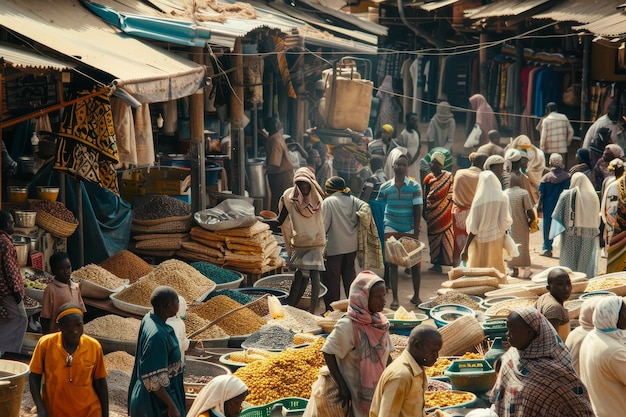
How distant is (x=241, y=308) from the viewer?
10.8 meters

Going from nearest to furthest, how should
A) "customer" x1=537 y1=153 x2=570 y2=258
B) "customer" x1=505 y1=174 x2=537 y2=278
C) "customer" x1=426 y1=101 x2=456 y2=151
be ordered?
"customer" x1=505 y1=174 x2=537 y2=278 → "customer" x1=537 y1=153 x2=570 y2=258 → "customer" x1=426 y1=101 x2=456 y2=151

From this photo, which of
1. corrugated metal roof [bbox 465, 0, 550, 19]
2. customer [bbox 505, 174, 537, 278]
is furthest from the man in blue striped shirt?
corrugated metal roof [bbox 465, 0, 550, 19]

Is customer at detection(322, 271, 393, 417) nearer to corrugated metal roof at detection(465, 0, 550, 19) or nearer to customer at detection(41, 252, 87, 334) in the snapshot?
customer at detection(41, 252, 87, 334)

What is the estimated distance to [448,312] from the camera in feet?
34.3

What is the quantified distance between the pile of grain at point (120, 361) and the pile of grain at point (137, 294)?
1.28m

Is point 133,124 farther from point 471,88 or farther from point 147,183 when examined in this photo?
point 471,88

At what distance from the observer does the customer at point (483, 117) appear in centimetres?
2319

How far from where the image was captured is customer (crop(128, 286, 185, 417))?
6.93 meters

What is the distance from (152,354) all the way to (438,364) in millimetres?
2910

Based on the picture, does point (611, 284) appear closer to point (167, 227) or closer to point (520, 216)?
point (520, 216)

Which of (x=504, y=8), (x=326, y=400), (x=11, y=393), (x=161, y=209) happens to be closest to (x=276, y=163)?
(x=161, y=209)

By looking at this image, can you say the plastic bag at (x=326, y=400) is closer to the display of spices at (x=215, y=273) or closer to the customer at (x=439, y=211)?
the display of spices at (x=215, y=273)

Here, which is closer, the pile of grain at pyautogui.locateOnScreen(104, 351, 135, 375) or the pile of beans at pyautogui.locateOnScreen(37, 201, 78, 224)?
the pile of grain at pyautogui.locateOnScreen(104, 351, 135, 375)

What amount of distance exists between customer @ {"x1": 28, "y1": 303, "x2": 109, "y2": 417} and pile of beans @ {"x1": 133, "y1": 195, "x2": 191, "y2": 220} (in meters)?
6.12
